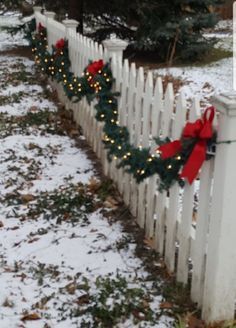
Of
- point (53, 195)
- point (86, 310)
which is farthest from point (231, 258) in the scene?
point (53, 195)

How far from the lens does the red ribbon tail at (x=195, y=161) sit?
281cm

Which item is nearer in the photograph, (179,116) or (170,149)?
(170,149)

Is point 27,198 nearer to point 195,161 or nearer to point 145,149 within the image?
point 145,149

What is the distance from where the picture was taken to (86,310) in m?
3.19

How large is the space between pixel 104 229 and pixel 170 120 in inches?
51.4

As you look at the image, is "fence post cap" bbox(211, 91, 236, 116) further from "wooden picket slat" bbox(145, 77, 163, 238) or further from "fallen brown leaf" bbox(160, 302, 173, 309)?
"fallen brown leaf" bbox(160, 302, 173, 309)

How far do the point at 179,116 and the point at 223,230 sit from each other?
862 millimetres

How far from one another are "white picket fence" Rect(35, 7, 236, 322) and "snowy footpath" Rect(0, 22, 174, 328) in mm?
248

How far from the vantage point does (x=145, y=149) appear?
11.9 ft

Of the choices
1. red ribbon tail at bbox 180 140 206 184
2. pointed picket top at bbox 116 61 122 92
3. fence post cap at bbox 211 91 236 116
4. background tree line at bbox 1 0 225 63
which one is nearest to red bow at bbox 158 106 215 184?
red ribbon tail at bbox 180 140 206 184

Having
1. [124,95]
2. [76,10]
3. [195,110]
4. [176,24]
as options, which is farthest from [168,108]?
[76,10]

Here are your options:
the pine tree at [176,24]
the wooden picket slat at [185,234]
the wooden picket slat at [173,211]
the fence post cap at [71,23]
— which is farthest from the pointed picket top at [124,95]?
the pine tree at [176,24]

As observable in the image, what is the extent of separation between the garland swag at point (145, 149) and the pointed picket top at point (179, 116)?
0.09 metres

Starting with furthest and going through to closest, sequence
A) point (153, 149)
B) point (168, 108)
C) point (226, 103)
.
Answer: point (153, 149) → point (168, 108) → point (226, 103)
